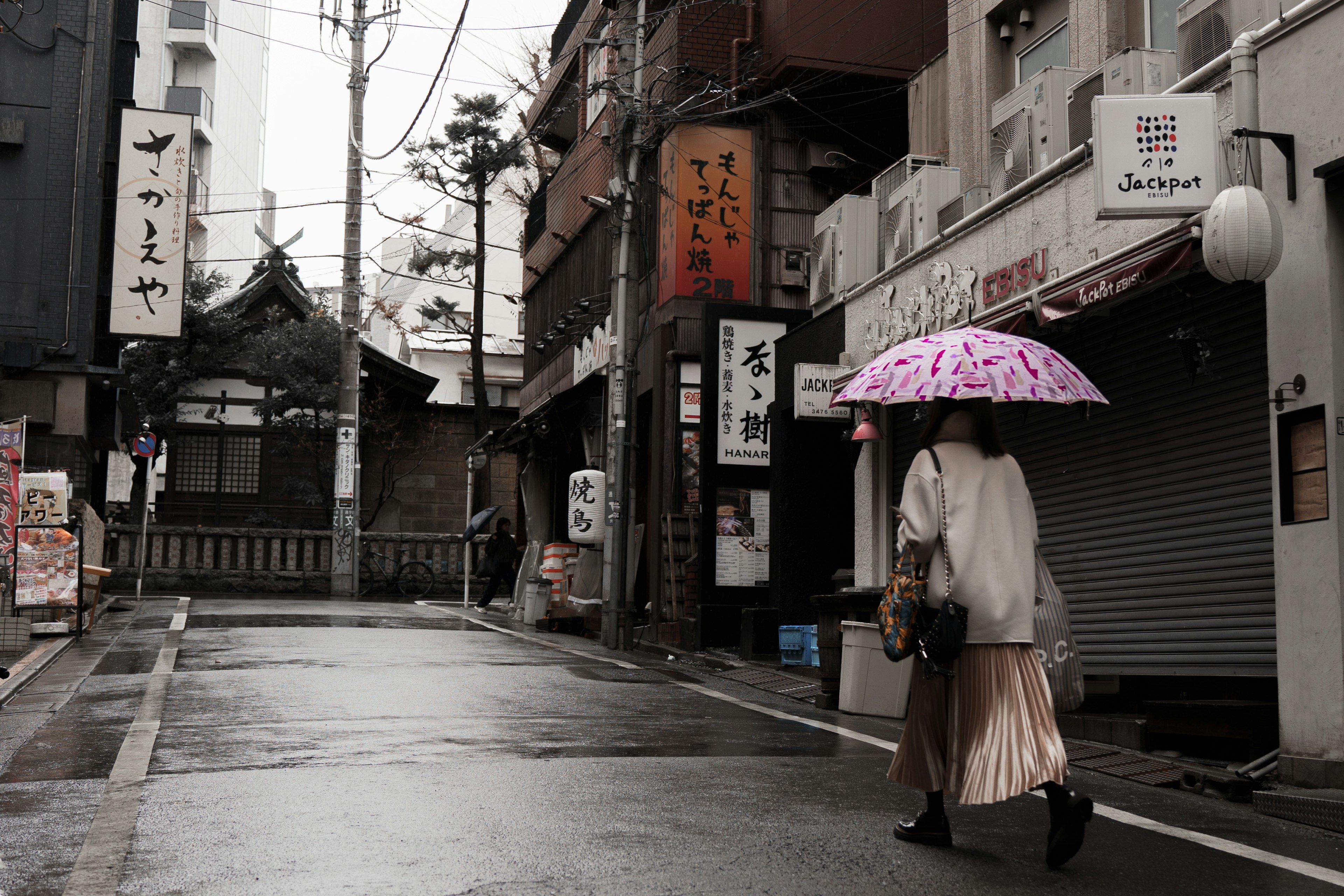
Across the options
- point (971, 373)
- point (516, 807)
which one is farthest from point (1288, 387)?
point (516, 807)

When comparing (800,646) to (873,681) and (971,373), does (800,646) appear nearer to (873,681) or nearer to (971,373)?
(873,681)

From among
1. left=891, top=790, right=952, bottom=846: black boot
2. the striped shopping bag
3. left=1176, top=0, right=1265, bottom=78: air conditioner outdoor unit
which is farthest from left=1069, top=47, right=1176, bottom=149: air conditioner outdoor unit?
left=891, top=790, right=952, bottom=846: black boot

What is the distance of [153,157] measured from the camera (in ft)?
73.8

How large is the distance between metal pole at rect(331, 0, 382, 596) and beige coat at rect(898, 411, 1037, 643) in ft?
80.5

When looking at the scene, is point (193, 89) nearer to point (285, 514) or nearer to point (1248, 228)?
point (285, 514)

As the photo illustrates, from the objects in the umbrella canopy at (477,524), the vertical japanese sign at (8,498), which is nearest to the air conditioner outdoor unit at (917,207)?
the vertical japanese sign at (8,498)

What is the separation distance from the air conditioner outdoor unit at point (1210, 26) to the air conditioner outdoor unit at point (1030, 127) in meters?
1.27

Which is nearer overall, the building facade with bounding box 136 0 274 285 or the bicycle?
the bicycle

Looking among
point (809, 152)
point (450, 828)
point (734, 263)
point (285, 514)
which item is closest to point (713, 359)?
point (734, 263)

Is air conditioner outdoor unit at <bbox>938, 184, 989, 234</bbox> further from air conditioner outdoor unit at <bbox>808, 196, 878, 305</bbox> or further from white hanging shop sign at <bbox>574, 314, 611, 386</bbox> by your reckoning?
white hanging shop sign at <bbox>574, 314, 611, 386</bbox>

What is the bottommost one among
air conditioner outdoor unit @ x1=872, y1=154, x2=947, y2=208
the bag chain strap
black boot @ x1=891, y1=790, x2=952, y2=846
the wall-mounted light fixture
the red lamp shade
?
black boot @ x1=891, y1=790, x2=952, y2=846

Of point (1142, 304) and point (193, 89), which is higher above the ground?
point (193, 89)

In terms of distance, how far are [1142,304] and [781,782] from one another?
17.8 ft

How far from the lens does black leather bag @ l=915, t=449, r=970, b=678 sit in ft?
17.1
